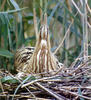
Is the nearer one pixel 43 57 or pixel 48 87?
pixel 48 87

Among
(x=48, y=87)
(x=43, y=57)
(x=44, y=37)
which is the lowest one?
(x=48, y=87)

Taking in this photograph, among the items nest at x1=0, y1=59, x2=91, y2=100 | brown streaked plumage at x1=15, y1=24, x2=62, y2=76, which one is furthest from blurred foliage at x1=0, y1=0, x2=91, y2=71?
nest at x1=0, y1=59, x2=91, y2=100

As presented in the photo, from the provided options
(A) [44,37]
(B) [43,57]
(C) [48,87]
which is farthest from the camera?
(B) [43,57]

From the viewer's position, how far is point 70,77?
2.00 metres

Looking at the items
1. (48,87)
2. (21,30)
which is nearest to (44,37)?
(48,87)

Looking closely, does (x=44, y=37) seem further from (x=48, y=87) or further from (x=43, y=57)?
(x=48, y=87)

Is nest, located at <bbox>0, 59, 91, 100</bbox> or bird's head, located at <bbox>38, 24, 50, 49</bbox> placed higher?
bird's head, located at <bbox>38, 24, 50, 49</bbox>

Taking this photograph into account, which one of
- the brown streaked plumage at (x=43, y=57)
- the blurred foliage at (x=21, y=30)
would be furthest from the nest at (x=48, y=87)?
the blurred foliage at (x=21, y=30)

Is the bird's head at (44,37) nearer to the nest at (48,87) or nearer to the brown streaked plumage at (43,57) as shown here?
the brown streaked plumage at (43,57)

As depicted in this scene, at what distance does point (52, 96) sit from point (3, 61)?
911mm

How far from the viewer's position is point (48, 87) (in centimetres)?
193

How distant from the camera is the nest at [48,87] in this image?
6.11ft

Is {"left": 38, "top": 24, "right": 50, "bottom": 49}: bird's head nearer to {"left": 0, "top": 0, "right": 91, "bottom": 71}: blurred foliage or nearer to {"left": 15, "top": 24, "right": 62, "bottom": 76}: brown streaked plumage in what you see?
{"left": 15, "top": 24, "right": 62, "bottom": 76}: brown streaked plumage

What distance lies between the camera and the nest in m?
1.86
